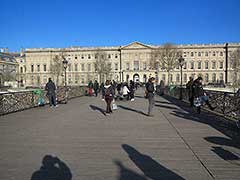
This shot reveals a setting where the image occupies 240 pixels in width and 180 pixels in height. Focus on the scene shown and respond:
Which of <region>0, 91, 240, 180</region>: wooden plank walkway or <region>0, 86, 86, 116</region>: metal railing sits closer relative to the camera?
<region>0, 91, 240, 180</region>: wooden plank walkway

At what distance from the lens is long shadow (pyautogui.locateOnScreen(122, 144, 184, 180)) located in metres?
4.88

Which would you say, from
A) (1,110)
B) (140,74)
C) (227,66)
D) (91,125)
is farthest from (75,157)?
(227,66)

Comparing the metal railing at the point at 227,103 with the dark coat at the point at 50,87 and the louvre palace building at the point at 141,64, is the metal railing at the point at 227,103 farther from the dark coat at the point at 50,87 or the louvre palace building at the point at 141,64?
the louvre palace building at the point at 141,64

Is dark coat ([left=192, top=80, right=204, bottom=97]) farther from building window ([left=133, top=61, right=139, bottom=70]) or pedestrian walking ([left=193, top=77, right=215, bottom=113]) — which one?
building window ([left=133, top=61, right=139, bottom=70])

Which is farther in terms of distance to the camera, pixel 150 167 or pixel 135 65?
pixel 135 65

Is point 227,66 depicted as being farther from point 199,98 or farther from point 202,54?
point 199,98

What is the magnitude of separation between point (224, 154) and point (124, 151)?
2.35m

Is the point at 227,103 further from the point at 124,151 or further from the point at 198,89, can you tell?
the point at 124,151

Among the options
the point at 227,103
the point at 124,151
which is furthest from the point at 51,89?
the point at 124,151

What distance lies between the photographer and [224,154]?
20.5 feet

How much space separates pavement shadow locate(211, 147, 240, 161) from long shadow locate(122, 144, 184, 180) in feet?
5.21

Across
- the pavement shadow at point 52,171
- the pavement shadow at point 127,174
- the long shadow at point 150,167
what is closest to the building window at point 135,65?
the long shadow at point 150,167

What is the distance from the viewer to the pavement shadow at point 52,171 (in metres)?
4.86

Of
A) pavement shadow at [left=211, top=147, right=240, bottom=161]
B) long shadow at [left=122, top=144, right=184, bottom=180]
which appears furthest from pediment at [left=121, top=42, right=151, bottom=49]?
long shadow at [left=122, top=144, right=184, bottom=180]
